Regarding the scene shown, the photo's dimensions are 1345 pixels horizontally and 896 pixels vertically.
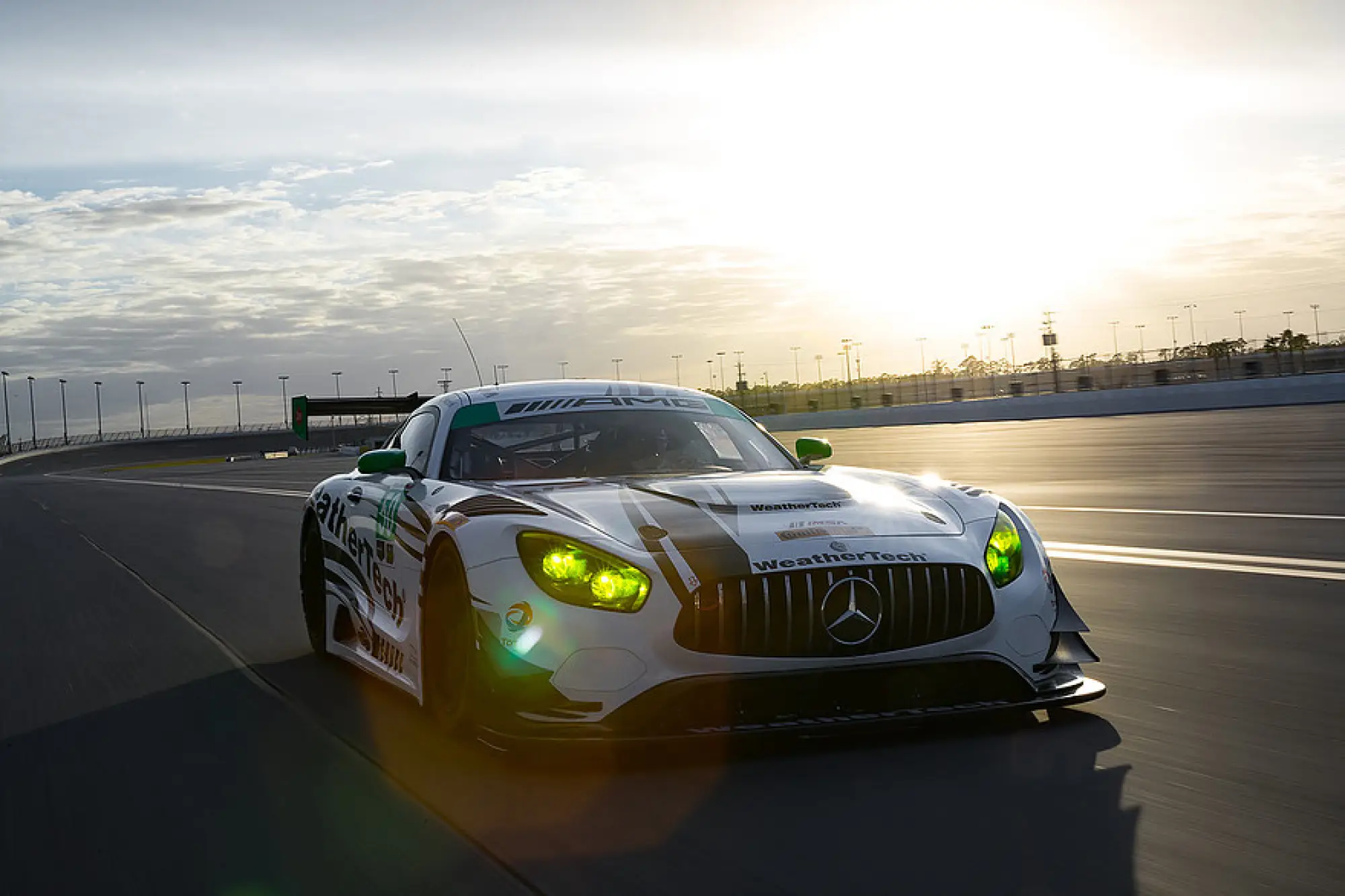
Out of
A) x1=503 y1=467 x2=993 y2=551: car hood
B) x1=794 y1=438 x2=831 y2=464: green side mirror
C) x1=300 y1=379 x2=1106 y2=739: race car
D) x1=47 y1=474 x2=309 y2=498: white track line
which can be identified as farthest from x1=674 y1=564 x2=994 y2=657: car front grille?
x1=47 y1=474 x2=309 y2=498: white track line

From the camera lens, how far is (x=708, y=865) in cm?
370

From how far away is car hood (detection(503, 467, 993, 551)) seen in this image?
4.80 m

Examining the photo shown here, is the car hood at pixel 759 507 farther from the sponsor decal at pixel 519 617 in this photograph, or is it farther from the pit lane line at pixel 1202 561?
the pit lane line at pixel 1202 561

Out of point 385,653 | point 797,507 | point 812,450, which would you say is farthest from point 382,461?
point 797,507

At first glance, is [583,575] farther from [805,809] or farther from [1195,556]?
[1195,556]

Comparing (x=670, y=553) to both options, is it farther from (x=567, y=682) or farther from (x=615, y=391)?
(x=615, y=391)

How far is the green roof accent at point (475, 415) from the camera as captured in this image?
657 centimetres

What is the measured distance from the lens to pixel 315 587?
25.3ft

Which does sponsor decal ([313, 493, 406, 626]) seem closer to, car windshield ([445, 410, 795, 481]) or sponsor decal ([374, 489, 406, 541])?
sponsor decal ([374, 489, 406, 541])

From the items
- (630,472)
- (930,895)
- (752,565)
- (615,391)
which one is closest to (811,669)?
(752,565)

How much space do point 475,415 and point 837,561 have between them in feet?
8.18

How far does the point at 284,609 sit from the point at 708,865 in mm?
6661

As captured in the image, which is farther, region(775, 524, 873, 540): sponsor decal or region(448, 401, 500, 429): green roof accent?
region(448, 401, 500, 429): green roof accent

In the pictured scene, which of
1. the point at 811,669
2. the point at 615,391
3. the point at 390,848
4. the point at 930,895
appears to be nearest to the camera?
the point at 930,895
